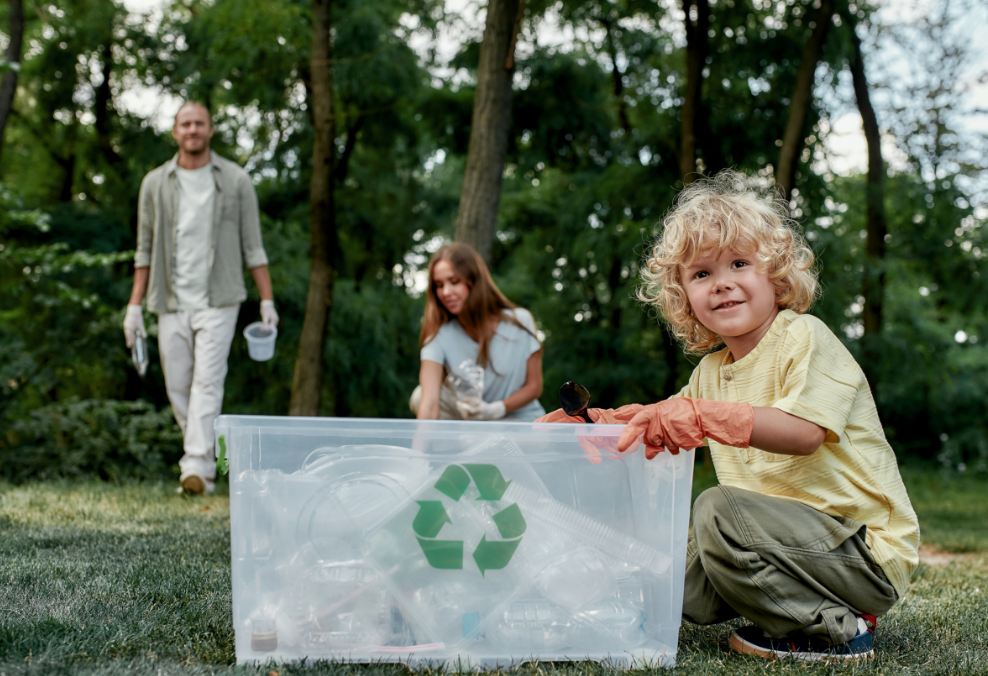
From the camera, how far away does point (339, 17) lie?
26.5 feet

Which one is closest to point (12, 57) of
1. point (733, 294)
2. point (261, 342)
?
point (261, 342)

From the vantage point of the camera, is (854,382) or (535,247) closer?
(854,382)

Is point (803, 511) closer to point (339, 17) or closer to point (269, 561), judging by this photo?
point (269, 561)

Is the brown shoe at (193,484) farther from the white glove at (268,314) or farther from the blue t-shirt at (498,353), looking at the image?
the blue t-shirt at (498,353)

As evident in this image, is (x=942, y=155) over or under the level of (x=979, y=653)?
over

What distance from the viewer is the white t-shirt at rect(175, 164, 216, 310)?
163 inches

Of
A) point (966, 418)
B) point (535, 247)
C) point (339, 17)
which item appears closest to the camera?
point (339, 17)

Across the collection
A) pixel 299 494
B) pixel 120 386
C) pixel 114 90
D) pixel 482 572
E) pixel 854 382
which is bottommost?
pixel 120 386

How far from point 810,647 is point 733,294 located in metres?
0.78

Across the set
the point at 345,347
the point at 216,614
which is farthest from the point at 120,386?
the point at 216,614

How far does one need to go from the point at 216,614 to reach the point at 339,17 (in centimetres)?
741

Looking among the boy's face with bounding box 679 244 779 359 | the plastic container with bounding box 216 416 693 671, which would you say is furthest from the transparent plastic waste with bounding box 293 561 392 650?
the boy's face with bounding box 679 244 779 359

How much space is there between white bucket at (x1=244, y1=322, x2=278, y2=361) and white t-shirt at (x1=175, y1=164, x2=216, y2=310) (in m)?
0.28

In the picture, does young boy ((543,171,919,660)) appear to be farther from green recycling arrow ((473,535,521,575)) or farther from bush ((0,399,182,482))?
bush ((0,399,182,482))
